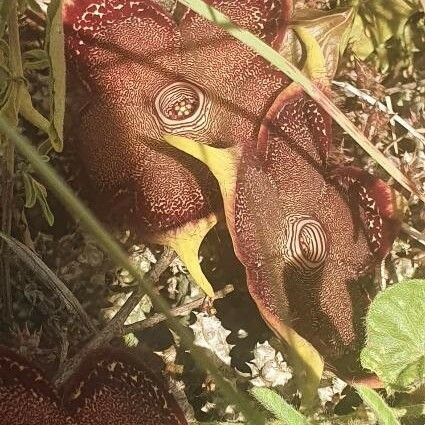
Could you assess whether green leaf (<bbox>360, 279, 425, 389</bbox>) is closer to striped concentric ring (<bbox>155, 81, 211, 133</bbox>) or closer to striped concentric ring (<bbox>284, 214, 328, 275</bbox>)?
striped concentric ring (<bbox>284, 214, 328, 275</bbox>)

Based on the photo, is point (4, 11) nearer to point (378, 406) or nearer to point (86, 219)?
point (86, 219)

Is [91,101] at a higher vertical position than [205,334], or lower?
higher

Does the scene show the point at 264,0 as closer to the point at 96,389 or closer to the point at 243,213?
the point at 243,213

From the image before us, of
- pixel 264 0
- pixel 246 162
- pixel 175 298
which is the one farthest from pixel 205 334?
pixel 264 0

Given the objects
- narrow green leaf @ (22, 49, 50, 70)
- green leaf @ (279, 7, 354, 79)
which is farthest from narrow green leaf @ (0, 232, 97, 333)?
green leaf @ (279, 7, 354, 79)

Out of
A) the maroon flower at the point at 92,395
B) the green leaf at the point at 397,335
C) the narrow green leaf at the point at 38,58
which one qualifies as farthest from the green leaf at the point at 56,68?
the green leaf at the point at 397,335

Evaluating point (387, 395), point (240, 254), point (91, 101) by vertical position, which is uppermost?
point (91, 101)

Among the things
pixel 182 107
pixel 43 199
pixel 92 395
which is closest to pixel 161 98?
pixel 182 107
